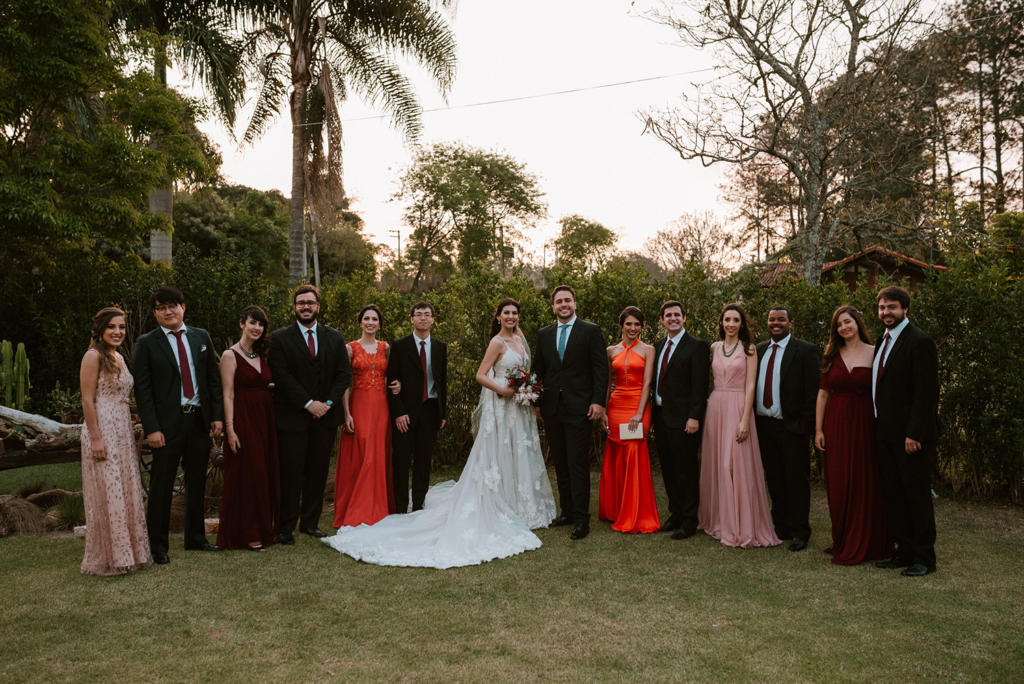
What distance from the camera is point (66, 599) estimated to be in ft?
14.9

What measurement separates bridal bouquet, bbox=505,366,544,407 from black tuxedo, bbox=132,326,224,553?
259 cm

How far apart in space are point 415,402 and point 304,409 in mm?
1130

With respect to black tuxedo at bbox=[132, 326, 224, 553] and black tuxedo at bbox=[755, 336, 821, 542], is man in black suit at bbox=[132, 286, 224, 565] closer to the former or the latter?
black tuxedo at bbox=[132, 326, 224, 553]

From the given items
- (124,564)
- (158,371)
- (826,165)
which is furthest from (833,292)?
(826,165)

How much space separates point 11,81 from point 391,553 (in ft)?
33.4

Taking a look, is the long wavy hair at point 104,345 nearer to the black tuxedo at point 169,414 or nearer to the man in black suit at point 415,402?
the black tuxedo at point 169,414

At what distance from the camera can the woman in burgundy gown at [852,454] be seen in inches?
203

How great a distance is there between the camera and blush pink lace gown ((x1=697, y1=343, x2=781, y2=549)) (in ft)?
18.7

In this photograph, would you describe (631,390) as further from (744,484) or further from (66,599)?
(66,599)

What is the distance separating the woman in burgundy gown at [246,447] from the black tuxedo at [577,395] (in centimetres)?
259

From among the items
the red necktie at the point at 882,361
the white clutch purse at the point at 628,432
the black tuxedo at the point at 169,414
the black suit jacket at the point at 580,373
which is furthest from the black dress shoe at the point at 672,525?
Result: the black tuxedo at the point at 169,414

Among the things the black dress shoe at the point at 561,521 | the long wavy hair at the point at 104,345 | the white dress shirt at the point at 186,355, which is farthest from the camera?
the black dress shoe at the point at 561,521

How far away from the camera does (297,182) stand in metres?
17.6

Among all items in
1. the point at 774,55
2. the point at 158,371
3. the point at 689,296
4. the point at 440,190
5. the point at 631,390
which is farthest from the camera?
the point at 440,190
